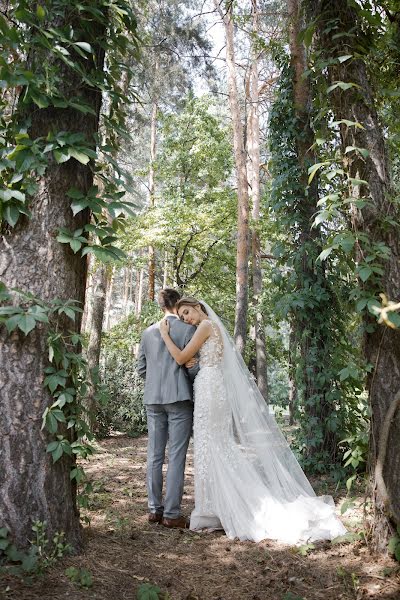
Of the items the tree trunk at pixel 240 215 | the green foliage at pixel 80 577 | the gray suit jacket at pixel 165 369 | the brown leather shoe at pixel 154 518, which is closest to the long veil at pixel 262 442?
the gray suit jacket at pixel 165 369

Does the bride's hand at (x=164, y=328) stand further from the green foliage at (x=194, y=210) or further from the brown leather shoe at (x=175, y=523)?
the green foliage at (x=194, y=210)

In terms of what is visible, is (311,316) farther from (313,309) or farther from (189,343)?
(189,343)

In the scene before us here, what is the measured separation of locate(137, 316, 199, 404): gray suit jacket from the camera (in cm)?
464

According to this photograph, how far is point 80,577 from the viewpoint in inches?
115

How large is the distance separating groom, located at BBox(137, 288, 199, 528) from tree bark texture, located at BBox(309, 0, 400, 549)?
173cm

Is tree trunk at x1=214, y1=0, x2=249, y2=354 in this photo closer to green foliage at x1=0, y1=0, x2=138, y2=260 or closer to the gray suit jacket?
the gray suit jacket

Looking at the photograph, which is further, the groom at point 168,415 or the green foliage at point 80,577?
the groom at point 168,415

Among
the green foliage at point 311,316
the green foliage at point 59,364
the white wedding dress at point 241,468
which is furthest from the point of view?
the green foliage at point 311,316

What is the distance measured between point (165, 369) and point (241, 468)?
110 cm

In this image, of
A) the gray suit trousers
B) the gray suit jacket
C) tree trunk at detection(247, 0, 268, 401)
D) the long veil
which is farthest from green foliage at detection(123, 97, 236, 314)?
the gray suit trousers

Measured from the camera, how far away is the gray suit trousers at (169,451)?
451 centimetres

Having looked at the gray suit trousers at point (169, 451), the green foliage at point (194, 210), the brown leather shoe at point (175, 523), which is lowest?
the brown leather shoe at point (175, 523)

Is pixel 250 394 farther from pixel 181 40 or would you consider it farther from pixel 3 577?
pixel 181 40

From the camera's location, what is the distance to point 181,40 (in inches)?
480
